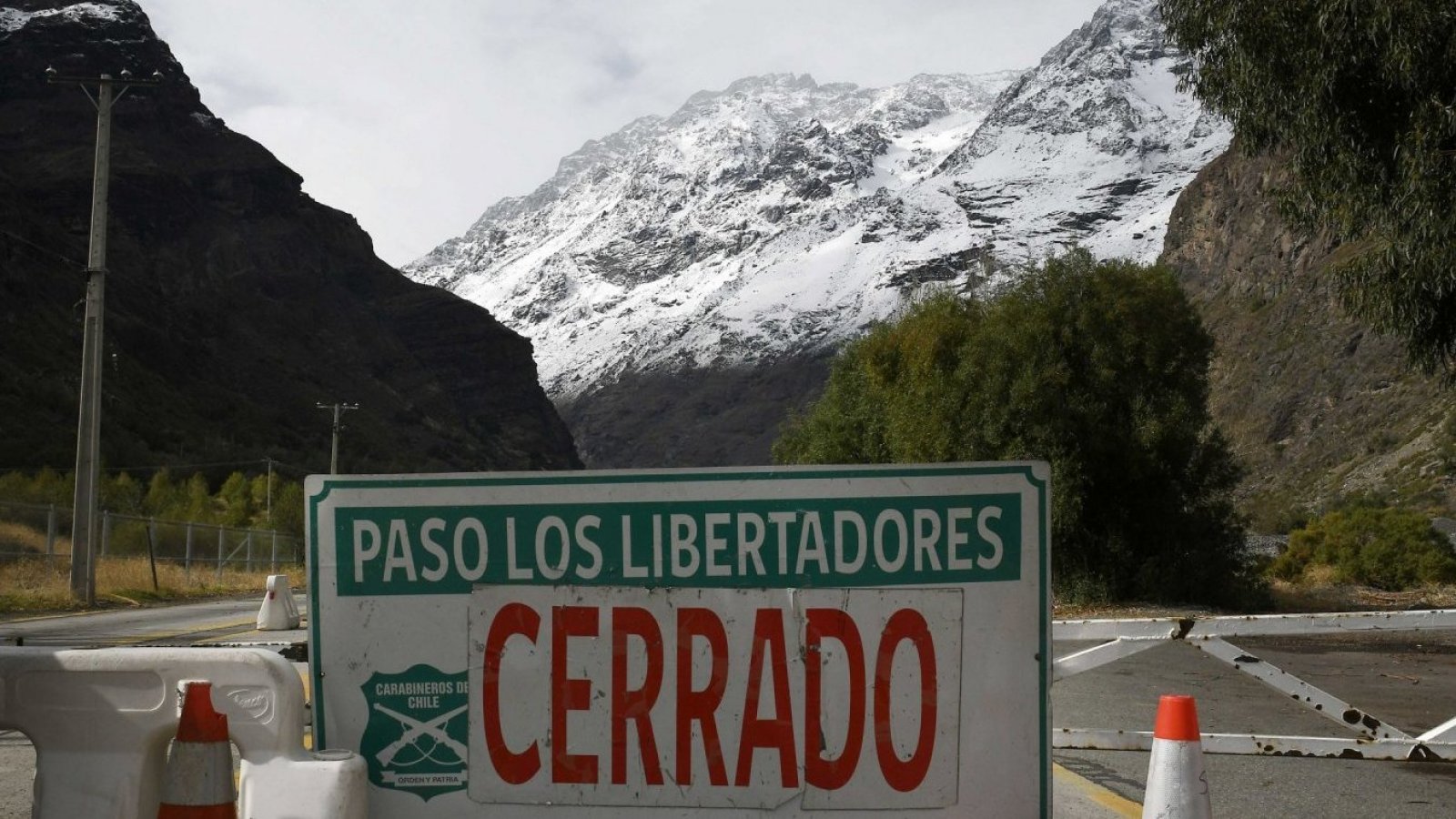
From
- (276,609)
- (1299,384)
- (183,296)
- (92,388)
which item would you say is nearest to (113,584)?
(92,388)

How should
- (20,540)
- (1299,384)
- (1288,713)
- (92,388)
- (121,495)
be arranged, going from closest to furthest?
1. (1288,713)
2. (92,388)
3. (20,540)
4. (121,495)
5. (1299,384)

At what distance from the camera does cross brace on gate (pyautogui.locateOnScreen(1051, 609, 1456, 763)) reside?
5992 millimetres

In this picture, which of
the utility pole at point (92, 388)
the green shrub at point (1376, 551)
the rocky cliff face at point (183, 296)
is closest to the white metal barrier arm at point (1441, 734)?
the utility pole at point (92, 388)

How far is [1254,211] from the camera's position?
11681cm

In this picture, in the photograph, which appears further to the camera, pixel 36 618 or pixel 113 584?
pixel 113 584

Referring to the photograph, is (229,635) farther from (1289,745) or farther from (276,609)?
(1289,745)

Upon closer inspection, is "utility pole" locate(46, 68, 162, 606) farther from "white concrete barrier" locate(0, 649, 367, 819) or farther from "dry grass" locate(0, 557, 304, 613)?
"white concrete barrier" locate(0, 649, 367, 819)

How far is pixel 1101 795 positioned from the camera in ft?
20.2

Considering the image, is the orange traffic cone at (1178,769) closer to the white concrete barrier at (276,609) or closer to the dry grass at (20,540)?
the white concrete barrier at (276,609)

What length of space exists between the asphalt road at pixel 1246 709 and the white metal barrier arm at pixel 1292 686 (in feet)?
0.92

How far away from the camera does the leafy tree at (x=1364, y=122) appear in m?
12.6

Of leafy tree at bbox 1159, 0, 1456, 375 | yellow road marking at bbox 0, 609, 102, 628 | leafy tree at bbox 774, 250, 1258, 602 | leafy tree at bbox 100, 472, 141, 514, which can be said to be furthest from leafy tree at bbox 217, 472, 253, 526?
leafy tree at bbox 1159, 0, 1456, 375

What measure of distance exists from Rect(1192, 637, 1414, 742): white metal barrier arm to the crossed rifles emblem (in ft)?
10.7

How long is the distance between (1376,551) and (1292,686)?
32230 millimetres
